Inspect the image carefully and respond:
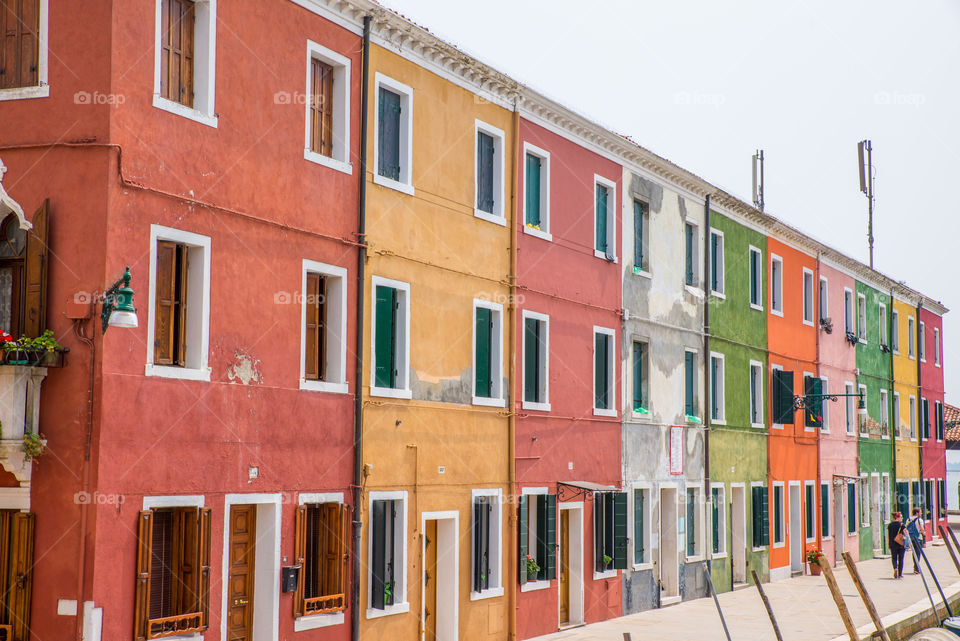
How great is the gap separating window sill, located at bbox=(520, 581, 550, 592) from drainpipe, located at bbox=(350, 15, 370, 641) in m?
4.70

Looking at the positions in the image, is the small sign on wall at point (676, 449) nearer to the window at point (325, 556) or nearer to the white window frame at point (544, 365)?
the white window frame at point (544, 365)

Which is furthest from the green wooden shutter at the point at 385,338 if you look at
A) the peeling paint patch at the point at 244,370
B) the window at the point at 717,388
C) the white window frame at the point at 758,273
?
the white window frame at the point at 758,273

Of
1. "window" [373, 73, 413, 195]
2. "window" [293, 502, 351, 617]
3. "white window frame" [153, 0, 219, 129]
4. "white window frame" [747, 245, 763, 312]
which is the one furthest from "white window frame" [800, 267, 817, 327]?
"white window frame" [153, 0, 219, 129]

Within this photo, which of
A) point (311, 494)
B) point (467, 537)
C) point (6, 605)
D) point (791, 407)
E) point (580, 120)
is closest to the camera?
point (6, 605)

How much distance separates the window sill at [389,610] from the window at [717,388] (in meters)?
13.7

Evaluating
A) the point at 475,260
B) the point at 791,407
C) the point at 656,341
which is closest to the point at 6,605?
the point at 475,260

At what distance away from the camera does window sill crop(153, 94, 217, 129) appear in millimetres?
13292

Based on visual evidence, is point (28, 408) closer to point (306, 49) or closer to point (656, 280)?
point (306, 49)

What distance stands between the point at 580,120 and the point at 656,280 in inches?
196

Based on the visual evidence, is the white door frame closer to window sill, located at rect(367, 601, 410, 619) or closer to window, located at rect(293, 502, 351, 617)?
window sill, located at rect(367, 601, 410, 619)

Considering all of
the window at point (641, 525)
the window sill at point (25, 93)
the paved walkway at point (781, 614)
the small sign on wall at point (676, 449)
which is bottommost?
the paved walkway at point (781, 614)

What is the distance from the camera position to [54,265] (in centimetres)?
1270

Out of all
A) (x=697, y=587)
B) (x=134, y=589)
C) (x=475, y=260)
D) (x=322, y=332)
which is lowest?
(x=697, y=587)

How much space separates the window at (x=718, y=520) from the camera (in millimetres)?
28016
